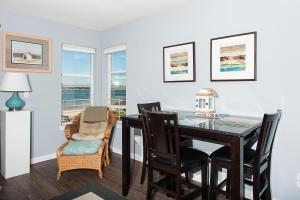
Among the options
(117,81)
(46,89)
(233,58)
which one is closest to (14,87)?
(46,89)

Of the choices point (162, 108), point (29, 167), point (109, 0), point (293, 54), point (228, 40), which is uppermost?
point (109, 0)

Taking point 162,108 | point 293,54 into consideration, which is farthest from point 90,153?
point 293,54

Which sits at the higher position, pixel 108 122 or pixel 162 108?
pixel 162 108

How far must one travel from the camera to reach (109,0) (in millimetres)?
2689

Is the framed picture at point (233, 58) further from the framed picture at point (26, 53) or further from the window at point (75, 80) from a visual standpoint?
the framed picture at point (26, 53)

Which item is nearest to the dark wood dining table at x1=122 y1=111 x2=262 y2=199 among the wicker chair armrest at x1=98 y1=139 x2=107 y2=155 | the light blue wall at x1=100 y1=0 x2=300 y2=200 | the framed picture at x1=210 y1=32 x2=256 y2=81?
the light blue wall at x1=100 y1=0 x2=300 y2=200

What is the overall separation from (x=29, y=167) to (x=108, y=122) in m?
1.28

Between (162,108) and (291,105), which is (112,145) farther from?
(291,105)

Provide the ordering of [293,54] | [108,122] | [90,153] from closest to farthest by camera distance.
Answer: [293,54], [90,153], [108,122]

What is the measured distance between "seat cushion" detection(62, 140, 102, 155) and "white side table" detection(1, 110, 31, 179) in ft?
2.04

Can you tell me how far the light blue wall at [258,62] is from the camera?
2014 millimetres

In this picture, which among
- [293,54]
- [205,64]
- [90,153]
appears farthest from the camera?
[90,153]

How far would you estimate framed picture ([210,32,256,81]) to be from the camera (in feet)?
7.30

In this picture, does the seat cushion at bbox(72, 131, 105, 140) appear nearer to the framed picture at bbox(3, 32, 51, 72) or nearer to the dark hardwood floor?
the dark hardwood floor
